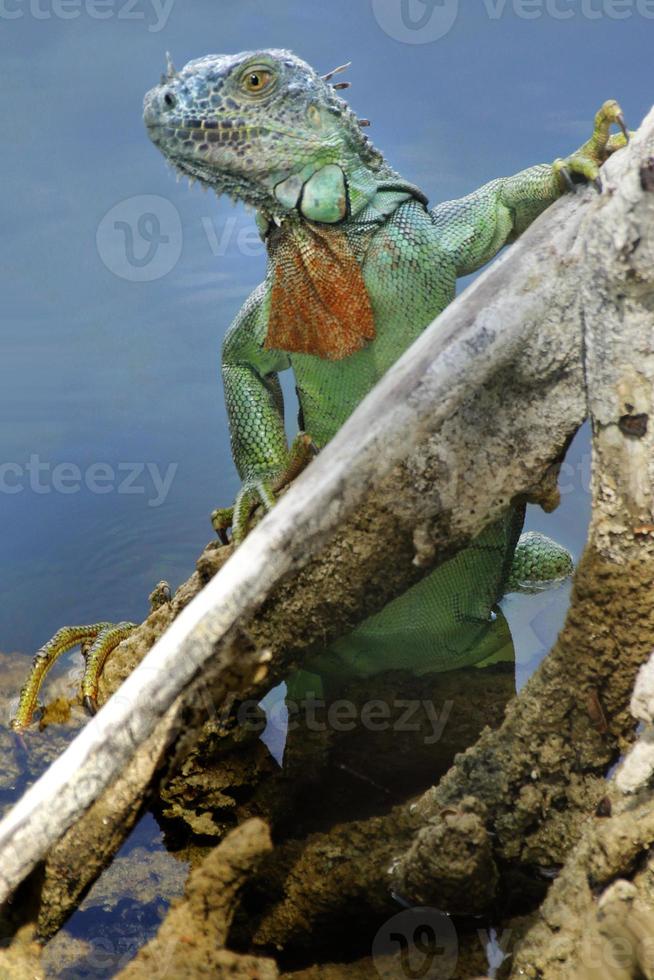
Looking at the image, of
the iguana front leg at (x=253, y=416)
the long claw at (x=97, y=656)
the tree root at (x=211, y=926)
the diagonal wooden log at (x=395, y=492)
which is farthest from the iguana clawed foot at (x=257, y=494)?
the tree root at (x=211, y=926)

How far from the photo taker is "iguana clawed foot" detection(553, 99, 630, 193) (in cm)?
204

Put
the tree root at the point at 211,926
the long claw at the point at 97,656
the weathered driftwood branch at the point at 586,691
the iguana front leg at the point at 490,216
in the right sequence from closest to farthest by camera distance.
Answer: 1. the tree root at the point at 211,926
2. the weathered driftwood branch at the point at 586,691
3. the iguana front leg at the point at 490,216
4. the long claw at the point at 97,656

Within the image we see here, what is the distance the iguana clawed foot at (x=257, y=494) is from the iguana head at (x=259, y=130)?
21.8 inches

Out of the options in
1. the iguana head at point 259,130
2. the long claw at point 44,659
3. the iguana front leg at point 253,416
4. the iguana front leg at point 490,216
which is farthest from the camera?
the long claw at point 44,659

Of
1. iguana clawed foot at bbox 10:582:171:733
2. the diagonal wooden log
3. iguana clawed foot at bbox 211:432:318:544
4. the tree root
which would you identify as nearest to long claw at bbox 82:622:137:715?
iguana clawed foot at bbox 10:582:171:733

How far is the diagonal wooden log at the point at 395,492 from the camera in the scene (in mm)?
1841

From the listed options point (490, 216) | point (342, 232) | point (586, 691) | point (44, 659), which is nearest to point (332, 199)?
point (342, 232)

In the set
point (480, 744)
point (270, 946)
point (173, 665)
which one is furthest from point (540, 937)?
point (173, 665)

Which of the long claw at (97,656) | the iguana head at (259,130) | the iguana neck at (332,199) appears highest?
the iguana head at (259,130)

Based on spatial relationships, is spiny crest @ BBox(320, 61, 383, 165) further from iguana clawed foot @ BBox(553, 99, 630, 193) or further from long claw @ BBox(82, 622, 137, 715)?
long claw @ BBox(82, 622, 137, 715)

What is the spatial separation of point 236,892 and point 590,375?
46.1 inches

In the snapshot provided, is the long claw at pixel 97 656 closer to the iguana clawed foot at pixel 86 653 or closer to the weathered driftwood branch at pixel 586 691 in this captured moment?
the iguana clawed foot at pixel 86 653

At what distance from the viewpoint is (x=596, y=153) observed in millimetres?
2113

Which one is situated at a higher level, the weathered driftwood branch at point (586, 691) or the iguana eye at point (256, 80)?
the iguana eye at point (256, 80)
